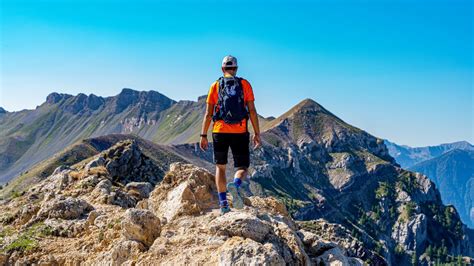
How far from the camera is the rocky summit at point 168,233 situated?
10.7 meters

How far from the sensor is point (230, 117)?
1273cm

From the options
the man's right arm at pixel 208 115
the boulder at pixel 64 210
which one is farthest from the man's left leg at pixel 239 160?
the boulder at pixel 64 210

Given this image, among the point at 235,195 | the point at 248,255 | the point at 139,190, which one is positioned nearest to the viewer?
the point at 248,255

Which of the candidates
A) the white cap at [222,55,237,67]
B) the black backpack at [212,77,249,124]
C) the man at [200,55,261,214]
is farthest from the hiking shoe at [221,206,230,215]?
the white cap at [222,55,237,67]

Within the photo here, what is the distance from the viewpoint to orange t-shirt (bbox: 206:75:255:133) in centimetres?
1285

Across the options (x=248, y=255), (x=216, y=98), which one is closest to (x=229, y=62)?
(x=216, y=98)

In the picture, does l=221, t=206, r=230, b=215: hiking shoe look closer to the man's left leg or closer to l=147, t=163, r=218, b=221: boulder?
the man's left leg

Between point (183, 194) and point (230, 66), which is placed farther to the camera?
point (183, 194)

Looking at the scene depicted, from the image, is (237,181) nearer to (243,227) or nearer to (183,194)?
(183,194)

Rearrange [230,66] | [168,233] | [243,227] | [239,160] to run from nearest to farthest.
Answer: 1. [243,227]
2. [168,233]
3. [230,66]
4. [239,160]

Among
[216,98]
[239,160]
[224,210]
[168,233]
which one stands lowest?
[168,233]

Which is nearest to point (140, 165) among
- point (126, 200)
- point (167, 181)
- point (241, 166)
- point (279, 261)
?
point (126, 200)

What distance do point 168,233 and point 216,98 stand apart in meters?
4.05

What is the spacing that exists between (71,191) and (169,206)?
35.7 ft
